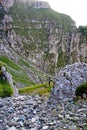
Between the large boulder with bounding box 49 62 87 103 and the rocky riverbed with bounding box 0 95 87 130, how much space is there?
247 inches

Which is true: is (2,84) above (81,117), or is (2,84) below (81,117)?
below

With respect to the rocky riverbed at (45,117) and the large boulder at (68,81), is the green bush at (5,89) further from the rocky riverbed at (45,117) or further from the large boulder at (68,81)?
the rocky riverbed at (45,117)

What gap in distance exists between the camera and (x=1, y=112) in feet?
100

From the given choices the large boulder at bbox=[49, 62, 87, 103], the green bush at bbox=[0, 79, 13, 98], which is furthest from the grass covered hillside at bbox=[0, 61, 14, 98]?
the large boulder at bbox=[49, 62, 87, 103]

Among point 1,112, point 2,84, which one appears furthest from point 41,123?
point 2,84

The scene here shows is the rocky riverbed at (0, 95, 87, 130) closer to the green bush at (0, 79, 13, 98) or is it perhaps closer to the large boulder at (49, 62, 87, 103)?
the large boulder at (49, 62, 87, 103)

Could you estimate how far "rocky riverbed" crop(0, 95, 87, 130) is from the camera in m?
23.8

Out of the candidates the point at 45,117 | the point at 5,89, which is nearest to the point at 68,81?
the point at 45,117

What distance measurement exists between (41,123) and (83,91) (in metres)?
7.80

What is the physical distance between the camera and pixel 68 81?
38.8 m

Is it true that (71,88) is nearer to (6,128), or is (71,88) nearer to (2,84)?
(6,128)

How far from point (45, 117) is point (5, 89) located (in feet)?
197

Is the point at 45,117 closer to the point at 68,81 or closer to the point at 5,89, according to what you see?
the point at 68,81

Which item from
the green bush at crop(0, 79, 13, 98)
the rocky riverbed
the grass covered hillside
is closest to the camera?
the rocky riverbed
